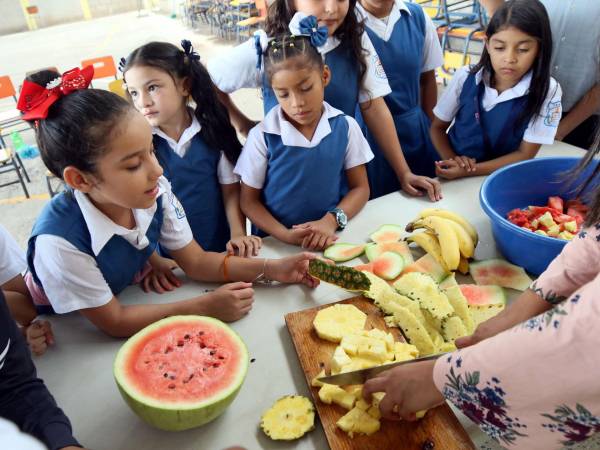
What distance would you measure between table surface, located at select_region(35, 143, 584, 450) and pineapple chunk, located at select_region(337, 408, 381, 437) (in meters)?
0.06

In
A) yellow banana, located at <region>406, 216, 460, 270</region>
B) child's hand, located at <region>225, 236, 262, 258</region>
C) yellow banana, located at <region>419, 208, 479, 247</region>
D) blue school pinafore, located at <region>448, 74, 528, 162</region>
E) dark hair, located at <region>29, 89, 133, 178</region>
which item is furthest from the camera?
blue school pinafore, located at <region>448, 74, 528, 162</region>

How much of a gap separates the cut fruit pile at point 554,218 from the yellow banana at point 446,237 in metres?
0.23

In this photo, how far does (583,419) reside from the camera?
0.65 meters

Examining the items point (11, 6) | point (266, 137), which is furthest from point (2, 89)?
point (11, 6)

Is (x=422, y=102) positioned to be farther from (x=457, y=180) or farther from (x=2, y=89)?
(x=2, y=89)

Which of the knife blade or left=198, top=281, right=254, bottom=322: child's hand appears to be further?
left=198, top=281, right=254, bottom=322: child's hand

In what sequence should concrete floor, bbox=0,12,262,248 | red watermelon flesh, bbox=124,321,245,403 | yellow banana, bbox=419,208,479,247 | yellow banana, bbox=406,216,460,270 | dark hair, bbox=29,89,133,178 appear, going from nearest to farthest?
1. red watermelon flesh, bbox=124,321,245,403
2. dark hair, bbox=29,89,133,178
3. yellow banana, bbox=406,216,460,270
4. yellow banana, bbox=419,208,479,247
5. concrete floor, bbox=0,12,262,248

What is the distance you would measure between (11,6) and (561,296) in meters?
16.4

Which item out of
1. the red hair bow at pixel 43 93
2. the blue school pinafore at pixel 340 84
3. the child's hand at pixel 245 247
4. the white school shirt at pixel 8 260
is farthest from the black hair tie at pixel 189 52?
the white school shirt at pixel 8 260

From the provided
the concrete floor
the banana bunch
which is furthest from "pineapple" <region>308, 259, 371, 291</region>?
the concrete floor

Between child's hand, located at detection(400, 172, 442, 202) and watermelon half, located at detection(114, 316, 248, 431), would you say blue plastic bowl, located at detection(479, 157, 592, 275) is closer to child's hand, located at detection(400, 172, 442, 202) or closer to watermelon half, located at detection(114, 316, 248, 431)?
child's hand, located at detection(400, 172, 442, 202)

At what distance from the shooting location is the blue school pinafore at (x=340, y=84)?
1747 mm

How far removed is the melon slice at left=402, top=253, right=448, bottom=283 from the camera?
1.29 meters

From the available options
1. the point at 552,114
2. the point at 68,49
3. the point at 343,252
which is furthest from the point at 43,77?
the point at 68,49
